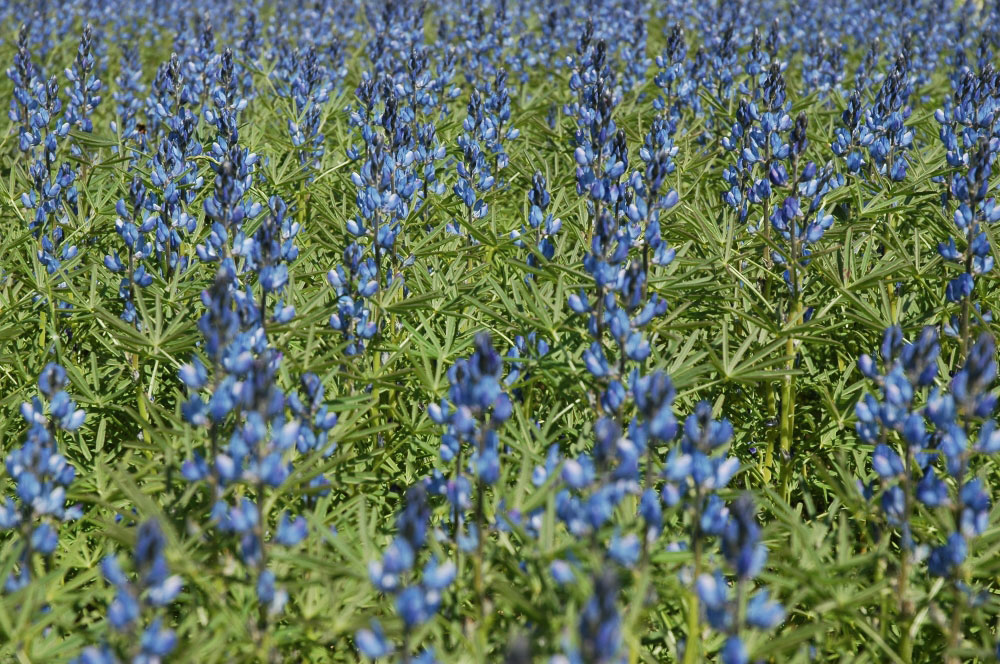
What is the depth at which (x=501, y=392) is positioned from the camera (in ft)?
9.23


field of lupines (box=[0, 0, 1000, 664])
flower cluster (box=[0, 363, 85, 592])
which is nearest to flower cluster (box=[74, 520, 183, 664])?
field of lupines (box=[0, 0, 1000, 664])

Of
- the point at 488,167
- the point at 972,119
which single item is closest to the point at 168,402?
the point at 488,167

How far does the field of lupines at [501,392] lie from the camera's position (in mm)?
2432

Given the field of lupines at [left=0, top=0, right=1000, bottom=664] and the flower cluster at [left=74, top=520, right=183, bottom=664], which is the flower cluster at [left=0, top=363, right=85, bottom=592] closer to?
the field of lupines at [left=0, top=0, right=1000, bottom=664]

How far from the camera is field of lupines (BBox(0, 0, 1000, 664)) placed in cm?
243

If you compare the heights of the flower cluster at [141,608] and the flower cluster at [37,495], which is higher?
the flower cluster at [141,608]

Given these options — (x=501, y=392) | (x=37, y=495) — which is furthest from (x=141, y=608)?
(x=501, y=392)

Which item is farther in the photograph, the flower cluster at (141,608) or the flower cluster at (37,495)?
the flower cluster at (37,495)

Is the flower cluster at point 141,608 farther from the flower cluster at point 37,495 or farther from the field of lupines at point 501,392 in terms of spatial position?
the flower cluster at point 37,495

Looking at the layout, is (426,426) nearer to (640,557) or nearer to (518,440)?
(518,440)

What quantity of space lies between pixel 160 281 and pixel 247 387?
6.60 ft

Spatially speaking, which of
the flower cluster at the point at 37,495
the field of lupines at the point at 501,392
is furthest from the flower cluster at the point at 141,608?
the flower cluster at the point at 37,495

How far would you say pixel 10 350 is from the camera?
423 centimetres

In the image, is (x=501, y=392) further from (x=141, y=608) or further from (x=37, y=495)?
(x=37, y=495)
